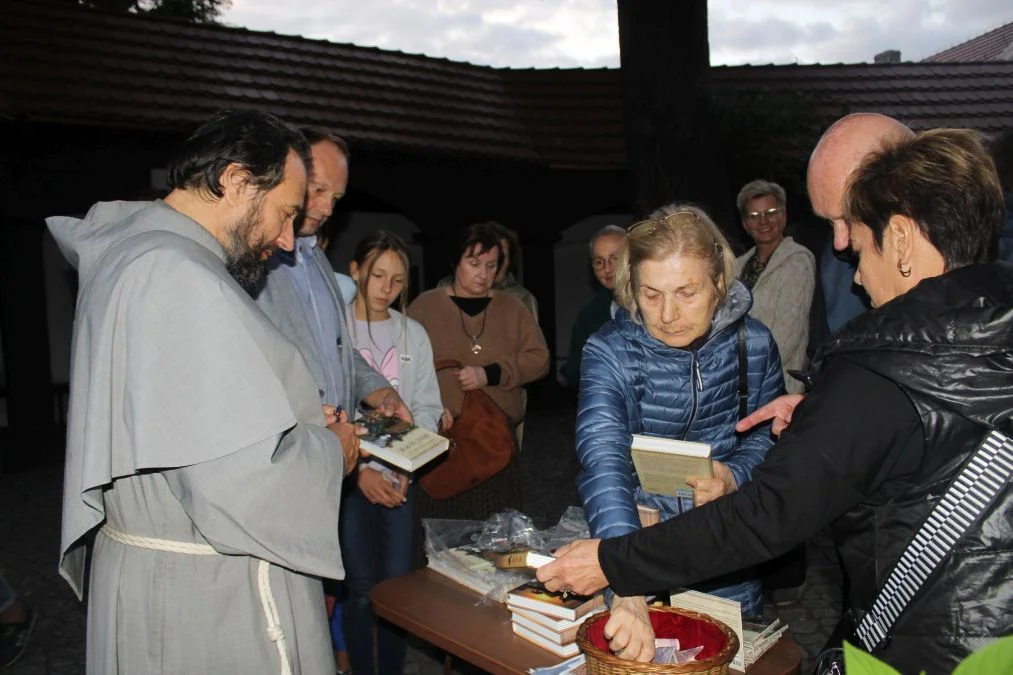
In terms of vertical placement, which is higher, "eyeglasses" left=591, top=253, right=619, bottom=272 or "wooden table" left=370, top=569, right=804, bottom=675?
"eyeglasses" left=591, top=253, right=619, bottom=272

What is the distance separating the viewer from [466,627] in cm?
269

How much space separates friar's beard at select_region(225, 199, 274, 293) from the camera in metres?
2.22

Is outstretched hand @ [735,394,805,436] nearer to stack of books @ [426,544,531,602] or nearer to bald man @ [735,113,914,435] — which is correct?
bald man @ [735,113,914,435]

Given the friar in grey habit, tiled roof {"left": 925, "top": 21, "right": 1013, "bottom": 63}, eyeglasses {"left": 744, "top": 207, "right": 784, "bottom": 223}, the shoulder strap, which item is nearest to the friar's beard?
the friar in grey habit

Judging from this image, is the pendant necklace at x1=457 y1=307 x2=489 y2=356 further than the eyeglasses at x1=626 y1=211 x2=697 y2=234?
Yes

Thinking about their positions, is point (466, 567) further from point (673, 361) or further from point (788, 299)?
point (788, 299)

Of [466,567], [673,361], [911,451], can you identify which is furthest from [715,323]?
[466,567]

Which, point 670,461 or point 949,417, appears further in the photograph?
point 670,461

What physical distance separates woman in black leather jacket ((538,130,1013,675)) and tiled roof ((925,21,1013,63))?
24.6 m

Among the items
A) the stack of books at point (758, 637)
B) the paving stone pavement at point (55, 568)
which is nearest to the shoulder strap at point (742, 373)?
the stack of books at point (758, 637)

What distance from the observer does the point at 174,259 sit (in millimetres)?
1931

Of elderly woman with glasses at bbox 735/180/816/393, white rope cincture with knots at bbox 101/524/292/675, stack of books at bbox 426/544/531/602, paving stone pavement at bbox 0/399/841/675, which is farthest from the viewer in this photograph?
elderly woman with glasses at bbox 735/180/816/393

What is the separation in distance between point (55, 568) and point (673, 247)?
228 inches

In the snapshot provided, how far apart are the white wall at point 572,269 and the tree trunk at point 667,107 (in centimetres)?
674
